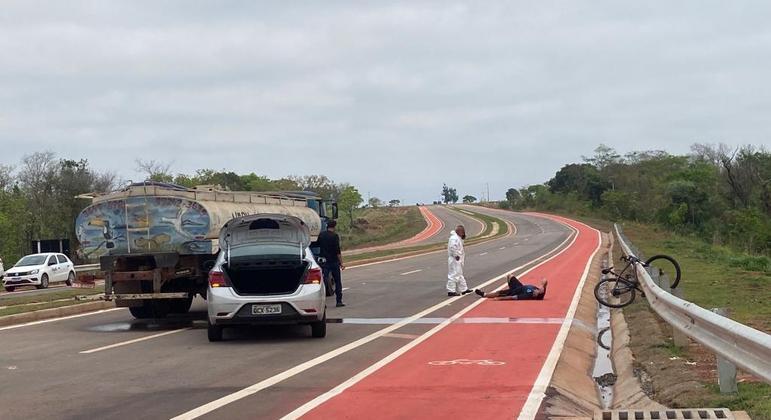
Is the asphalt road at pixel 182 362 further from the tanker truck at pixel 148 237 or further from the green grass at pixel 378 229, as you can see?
the green grass at pixel 378 229

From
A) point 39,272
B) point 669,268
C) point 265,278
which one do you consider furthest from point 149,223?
point 39,272

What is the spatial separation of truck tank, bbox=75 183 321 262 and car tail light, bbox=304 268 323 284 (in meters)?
3.32

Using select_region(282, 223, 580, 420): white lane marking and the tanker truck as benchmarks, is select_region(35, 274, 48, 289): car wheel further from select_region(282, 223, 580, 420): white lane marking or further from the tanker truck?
select_region(282, 223, 580, 420): white lane marking

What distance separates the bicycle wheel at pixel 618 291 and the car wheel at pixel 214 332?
7999mm

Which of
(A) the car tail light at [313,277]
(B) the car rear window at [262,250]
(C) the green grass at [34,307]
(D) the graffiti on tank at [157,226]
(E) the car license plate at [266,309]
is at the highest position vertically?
(D) the graffiti on tank at [157,226]

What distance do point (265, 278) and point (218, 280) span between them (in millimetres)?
1259

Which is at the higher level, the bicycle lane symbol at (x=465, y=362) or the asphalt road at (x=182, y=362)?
the asphalt road at (x=182, y=362)

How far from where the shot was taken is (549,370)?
10.2 metres

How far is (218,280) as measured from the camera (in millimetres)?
13047

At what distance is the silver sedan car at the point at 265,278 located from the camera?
42.2 ft

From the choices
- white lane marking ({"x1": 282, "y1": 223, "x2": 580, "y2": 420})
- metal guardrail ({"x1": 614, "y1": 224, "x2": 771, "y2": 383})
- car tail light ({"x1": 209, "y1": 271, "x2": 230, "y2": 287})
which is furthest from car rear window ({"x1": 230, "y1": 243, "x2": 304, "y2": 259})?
metal guardrail ({"x1": 614, "y1": 224, "x2": 771, "y2": 383})

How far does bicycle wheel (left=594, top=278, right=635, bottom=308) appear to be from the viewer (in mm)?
17297

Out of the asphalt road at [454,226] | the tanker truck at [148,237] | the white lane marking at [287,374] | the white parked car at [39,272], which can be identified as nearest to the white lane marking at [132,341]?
the tanker truck at [148,237]

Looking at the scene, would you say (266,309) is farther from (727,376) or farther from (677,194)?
(677,194)
